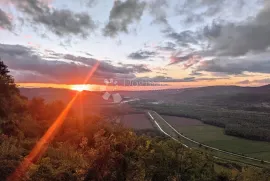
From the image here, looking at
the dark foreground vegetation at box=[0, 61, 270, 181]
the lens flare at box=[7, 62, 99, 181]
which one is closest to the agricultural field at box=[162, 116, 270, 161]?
the dark foreground vegetation at box=[0, 61, 270, 181]

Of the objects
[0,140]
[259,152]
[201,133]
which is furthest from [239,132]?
[0,140]

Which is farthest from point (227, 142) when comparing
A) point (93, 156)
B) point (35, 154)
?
point (93, 156)

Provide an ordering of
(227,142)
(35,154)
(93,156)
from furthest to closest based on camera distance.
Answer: (227,142)
(35,154)
(93,156)

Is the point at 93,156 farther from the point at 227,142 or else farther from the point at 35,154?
the point at 227,142

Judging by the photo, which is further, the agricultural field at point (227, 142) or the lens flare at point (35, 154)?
the agricultural field at point (227, 142)

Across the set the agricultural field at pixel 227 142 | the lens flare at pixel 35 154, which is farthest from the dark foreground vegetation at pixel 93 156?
the agricultural field at pixel 227 142

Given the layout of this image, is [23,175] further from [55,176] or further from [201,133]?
[201,133]

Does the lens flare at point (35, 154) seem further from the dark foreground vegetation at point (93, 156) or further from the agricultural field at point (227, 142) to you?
the agricultural field at point (227, 142)

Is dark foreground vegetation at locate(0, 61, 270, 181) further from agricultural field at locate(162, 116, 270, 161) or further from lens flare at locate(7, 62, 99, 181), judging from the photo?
agricultural field at locate(162, 116, 270, 161)
